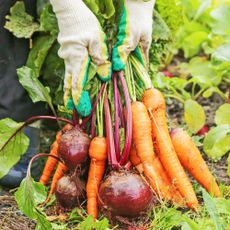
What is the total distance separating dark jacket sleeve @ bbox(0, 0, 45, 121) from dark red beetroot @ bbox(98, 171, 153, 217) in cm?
71

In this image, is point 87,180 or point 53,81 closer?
point 87,180

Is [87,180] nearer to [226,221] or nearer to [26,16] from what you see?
[226,221]

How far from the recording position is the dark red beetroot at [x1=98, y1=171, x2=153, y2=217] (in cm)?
211

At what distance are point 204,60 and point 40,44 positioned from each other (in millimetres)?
1017

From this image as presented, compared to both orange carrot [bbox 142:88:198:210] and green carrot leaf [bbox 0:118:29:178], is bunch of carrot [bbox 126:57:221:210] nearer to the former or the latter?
orange carrot [bbox 142:88:198:210]

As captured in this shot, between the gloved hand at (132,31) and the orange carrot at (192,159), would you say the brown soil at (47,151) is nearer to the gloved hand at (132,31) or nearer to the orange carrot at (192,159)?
the orange carrot at (192,159)

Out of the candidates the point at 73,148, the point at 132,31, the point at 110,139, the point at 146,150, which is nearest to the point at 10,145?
the point at 73,148

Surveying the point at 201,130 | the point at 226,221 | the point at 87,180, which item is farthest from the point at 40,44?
the point at 226,221

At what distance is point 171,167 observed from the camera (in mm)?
2352

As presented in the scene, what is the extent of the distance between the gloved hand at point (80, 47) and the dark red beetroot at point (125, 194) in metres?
0.33

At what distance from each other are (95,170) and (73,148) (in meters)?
0.12

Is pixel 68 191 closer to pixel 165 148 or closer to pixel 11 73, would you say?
pixel 165 148

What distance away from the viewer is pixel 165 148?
2363 mm

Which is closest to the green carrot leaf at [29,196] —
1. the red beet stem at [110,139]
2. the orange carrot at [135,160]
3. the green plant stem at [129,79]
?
the red beet stem at [110,139]
